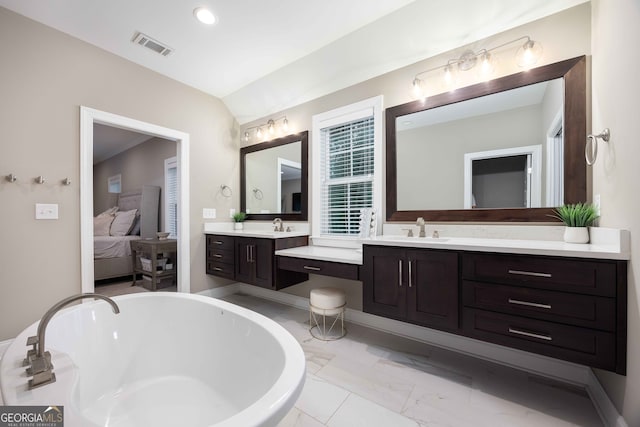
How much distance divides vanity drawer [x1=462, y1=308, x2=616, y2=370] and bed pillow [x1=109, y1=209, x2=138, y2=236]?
18.4 feet

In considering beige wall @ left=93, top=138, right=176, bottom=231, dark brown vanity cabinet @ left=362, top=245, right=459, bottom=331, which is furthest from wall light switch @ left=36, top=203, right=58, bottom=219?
dark brown vanity cabinet @ left=362, top=245, right=459, bottom=331

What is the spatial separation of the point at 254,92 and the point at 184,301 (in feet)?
8.68

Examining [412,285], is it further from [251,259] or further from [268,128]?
[268,128]

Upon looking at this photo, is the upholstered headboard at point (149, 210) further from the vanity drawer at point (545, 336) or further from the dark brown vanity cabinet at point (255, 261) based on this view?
the vanity drawer at point (545, 336)

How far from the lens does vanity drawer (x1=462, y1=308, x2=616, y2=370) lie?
1.23 metres

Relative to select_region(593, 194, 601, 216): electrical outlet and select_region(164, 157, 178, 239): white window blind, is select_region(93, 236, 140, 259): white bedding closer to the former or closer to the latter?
select_region(164, 157, 178, 239): white window blind

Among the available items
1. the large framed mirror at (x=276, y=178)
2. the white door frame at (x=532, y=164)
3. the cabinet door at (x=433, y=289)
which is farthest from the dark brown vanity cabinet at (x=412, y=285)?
the large framed mirror at (x=276, y=178)

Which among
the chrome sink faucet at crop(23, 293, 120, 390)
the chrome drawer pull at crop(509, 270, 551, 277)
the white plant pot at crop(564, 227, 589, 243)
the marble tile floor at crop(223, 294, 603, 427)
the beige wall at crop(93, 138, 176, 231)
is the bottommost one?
the marble tile floor at crop(223, 294, 603, 427)

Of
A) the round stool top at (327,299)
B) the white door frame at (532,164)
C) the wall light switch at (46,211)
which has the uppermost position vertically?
the white door frame at (532,164)

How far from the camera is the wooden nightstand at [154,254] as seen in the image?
3.58 m

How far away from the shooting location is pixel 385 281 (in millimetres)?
1903

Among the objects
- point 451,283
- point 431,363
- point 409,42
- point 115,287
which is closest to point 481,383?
point 431,363

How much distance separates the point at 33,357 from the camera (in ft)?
3.09

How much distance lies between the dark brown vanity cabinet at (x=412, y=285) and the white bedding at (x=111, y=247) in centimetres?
425
